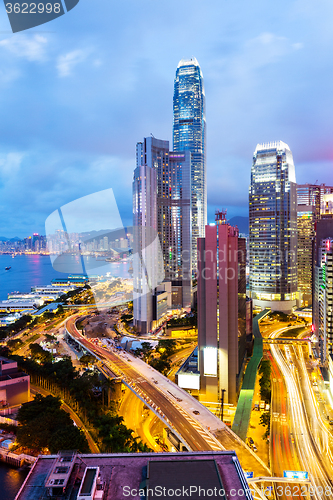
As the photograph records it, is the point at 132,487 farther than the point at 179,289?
No

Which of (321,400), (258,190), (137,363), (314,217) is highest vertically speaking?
(258,190)

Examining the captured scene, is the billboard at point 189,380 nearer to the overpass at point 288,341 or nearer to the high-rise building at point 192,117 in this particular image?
the overpass at point 288,341

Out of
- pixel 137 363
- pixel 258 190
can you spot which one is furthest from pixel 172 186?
pixel 137 363

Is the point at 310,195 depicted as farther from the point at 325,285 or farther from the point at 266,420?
the point at 266,420

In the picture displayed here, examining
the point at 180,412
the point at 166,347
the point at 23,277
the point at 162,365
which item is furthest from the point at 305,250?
the point at 23,277

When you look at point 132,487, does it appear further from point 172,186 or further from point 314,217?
point 314,217

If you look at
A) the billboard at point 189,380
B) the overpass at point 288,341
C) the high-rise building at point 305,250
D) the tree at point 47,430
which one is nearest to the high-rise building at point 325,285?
the overpass at point 288,341

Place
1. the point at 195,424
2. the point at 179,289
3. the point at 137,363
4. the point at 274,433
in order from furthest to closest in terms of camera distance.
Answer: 1. the point at 179,289
2. the point at 137,363
3. the point at 274,433
4. the point at 195,424

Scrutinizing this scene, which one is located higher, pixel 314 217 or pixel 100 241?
pixel 314 217
